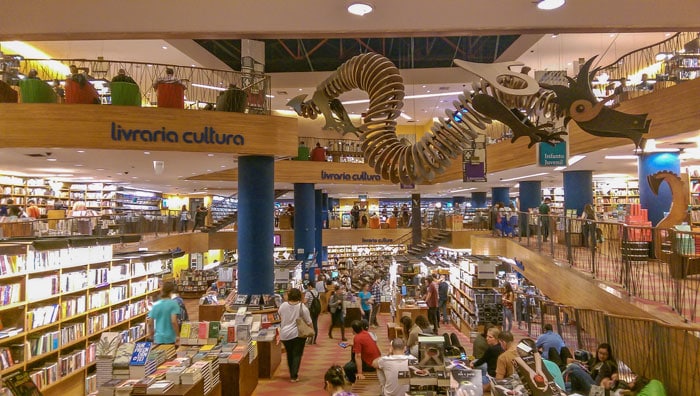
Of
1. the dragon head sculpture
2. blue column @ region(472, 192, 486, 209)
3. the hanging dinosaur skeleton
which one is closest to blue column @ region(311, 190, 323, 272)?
blue column @ region(472, 192, 486, 209)

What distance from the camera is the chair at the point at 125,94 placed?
9.96 meters

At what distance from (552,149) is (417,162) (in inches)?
374

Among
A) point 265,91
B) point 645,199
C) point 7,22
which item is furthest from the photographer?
point 645,199

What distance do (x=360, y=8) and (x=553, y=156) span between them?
9.38m

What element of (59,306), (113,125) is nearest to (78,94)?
(113,125)

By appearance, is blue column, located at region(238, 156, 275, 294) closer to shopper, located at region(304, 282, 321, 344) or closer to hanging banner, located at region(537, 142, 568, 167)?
shopper, located at region(304, 282, 321, 344)

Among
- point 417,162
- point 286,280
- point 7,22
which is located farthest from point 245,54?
point 417,162

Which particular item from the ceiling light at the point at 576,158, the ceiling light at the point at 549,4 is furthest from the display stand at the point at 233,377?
the ceiling light at the point at 576,158

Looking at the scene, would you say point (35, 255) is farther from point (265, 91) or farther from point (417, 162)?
point (417, 162)

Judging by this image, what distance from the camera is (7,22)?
325cm

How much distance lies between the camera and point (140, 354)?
5531 mm

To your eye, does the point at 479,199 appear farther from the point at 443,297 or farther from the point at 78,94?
the point at 78,94

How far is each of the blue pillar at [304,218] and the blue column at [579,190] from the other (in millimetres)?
9527

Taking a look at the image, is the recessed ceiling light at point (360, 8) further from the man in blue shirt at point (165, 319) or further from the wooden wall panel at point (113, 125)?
the wooden wall panel at point (113, 125)
